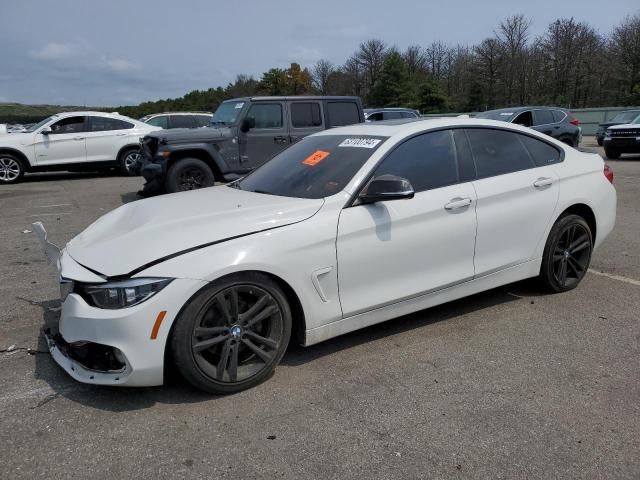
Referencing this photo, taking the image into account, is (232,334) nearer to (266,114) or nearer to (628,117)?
(266,114)

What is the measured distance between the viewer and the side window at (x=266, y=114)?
402 inches

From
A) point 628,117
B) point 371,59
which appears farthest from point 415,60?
point 628,117

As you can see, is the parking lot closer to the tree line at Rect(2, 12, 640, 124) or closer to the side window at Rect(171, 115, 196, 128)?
the side window at Rect(171, 115, 196, 128)

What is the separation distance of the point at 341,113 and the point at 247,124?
1911 mm

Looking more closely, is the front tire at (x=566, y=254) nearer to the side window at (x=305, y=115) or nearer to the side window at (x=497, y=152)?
the side window at (x=497, y=152)

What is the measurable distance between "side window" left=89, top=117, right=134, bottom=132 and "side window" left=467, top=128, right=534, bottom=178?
12466mm

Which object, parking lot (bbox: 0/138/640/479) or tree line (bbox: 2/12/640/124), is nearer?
parking lot (bbox: 0/138/640/479)

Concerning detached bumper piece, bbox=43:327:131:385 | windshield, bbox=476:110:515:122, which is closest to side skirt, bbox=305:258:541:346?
detached bumper piece, bbox=43:327:131:385

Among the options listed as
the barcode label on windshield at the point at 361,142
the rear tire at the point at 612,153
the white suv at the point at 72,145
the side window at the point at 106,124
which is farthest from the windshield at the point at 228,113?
the rear tire at the point at 612,153

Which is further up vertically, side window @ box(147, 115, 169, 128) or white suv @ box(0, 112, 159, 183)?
side window @ box(147, 115, 169, 128)

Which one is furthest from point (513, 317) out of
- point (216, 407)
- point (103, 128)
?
point (103, 128)

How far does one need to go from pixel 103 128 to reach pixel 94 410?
13106 millimetres

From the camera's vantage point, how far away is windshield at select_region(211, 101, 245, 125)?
10.3m

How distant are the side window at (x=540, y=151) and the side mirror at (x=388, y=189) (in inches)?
67.5
